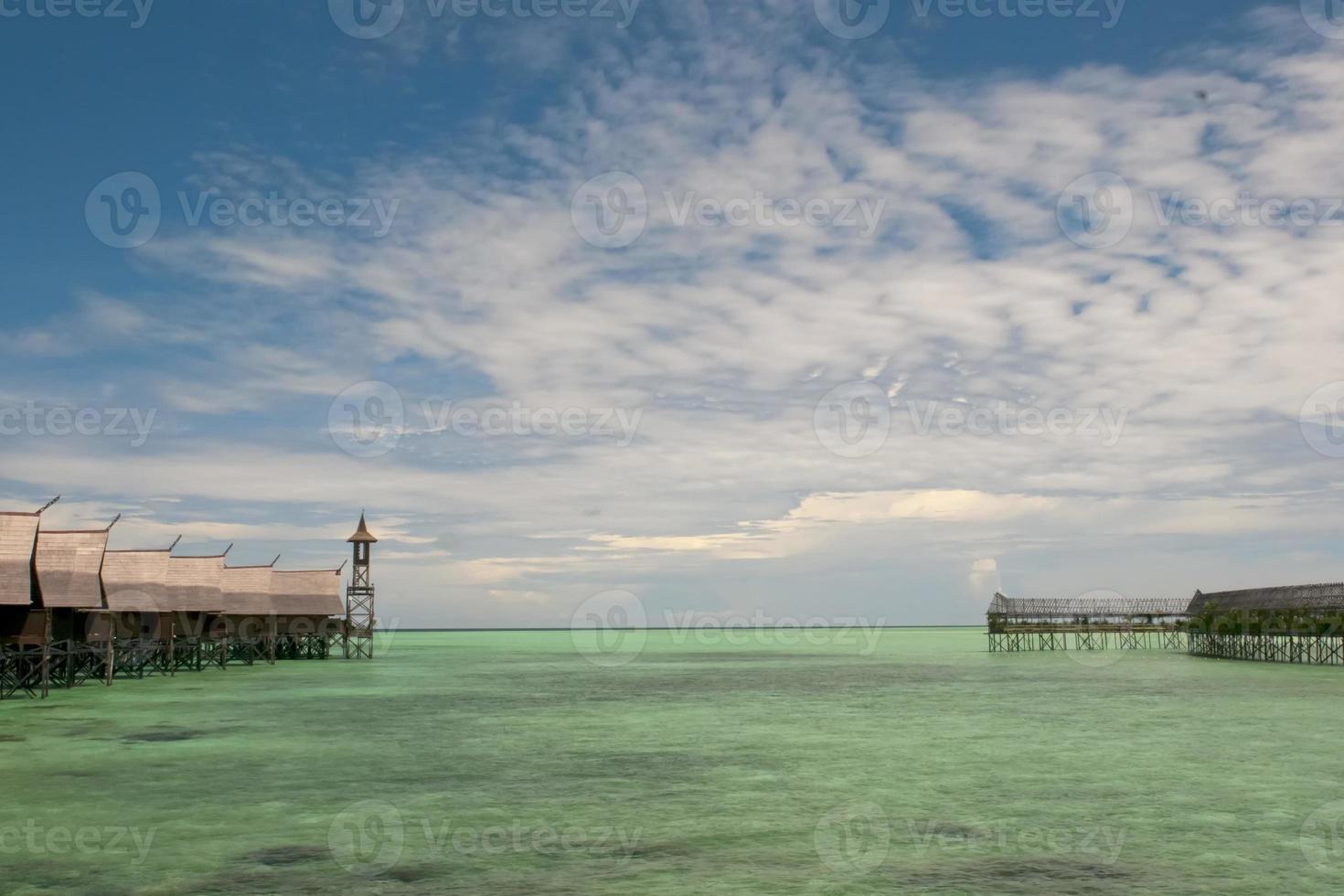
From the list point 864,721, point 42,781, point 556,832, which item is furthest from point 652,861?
point 864,721

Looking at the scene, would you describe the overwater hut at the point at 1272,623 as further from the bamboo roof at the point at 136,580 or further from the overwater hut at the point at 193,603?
the bamboo roof at the point at 136,580

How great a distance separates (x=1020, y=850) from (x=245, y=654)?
5921 cm

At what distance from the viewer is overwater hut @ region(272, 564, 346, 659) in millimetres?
68125

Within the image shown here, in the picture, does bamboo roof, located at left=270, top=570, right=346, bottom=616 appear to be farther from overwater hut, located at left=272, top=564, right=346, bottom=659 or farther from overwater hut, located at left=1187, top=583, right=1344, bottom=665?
overwater hut, located at left=1187, top=583, right=1344, bottom=665

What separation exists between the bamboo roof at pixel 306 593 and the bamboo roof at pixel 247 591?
7.85 feet

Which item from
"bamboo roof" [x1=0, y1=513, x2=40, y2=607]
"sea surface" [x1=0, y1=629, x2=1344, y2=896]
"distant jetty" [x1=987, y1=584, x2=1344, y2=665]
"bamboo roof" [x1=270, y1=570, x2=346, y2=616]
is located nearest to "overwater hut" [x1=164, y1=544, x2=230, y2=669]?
"bamboo roof" [x1=270, y1=570, x2=346, y2=616]

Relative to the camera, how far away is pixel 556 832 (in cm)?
1510

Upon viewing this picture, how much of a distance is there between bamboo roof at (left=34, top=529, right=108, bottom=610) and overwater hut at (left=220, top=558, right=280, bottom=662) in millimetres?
21586

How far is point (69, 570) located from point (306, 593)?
28794mm

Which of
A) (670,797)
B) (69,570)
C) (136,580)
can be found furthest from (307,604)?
(670,797)

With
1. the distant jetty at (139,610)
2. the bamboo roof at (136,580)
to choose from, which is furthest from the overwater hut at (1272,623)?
the bamboo roof at (136,580)

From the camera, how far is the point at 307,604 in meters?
68.4

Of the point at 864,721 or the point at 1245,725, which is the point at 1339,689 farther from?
the point at 864,721

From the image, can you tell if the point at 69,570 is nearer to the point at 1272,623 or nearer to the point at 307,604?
the point at 307,604
